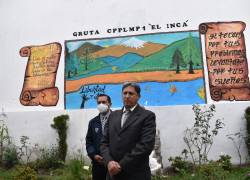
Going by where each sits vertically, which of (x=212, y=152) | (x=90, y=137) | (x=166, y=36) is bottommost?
(x=212, y=152)

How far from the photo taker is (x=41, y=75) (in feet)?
30.5

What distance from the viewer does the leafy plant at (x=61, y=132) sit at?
8341 mm

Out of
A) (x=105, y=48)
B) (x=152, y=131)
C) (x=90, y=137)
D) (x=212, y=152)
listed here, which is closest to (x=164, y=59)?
(x=105, y=48)

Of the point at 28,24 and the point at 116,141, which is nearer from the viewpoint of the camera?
the point at 116,141

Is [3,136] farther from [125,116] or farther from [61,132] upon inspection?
Answer: [125,116]

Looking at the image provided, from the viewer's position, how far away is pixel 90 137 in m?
5.02

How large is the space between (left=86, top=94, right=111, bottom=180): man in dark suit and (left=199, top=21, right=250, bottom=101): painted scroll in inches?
156

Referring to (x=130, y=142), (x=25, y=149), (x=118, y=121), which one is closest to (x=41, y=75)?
(x=25, y=149)

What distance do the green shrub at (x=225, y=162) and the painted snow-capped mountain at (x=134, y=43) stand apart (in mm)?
3114

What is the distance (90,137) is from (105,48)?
168 inches

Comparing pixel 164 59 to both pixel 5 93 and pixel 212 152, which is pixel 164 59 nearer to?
pixel 212 152

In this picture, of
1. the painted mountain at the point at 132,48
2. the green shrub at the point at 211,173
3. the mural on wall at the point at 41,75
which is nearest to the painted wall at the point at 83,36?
the mural on wall at the point at 41,75

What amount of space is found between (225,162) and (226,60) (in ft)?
7.95

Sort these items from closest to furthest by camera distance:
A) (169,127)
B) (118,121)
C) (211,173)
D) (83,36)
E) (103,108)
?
(118,121), (103,108), (211,173), (169,127), (83,36)
